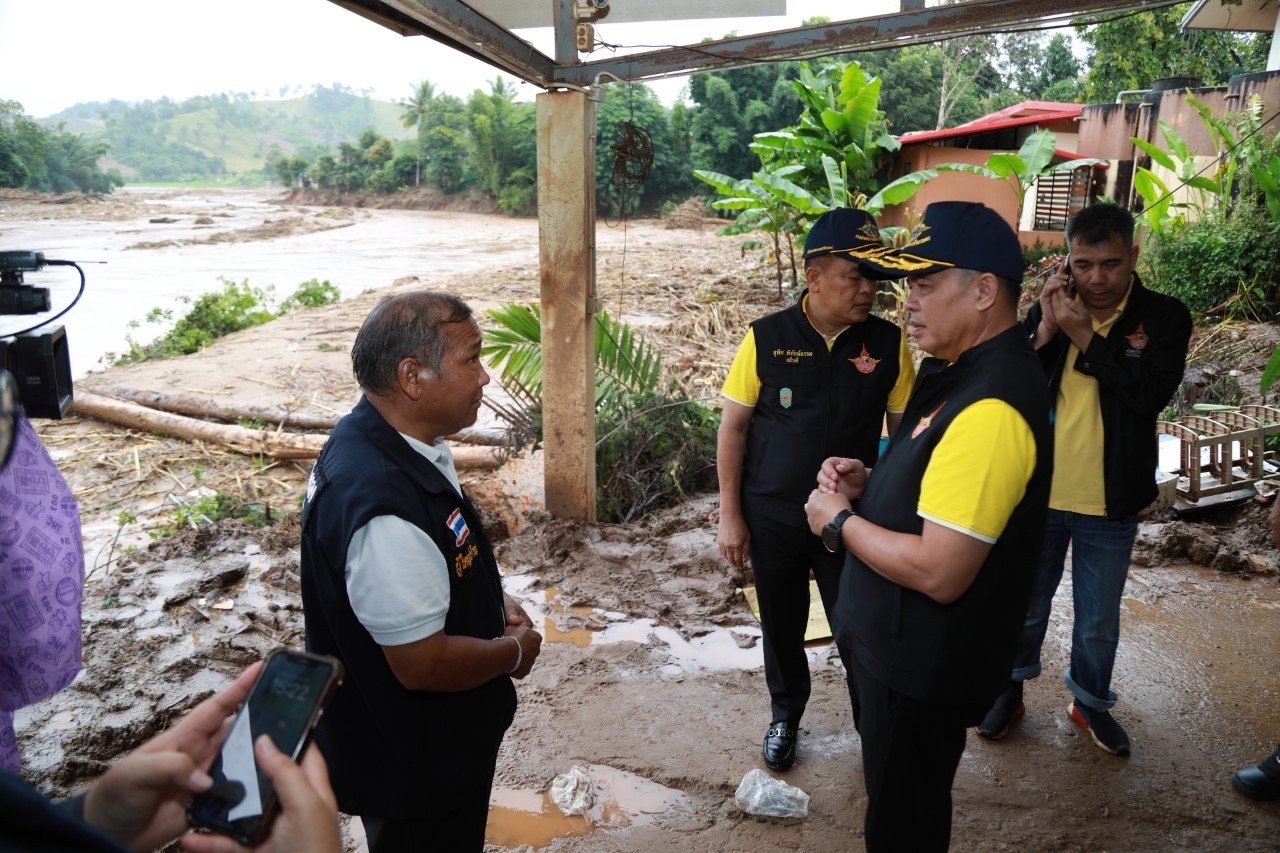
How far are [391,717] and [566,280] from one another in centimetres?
346

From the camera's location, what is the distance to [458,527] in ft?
5.78

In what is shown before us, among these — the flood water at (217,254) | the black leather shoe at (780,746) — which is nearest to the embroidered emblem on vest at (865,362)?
the black leather shoe at (780,746)

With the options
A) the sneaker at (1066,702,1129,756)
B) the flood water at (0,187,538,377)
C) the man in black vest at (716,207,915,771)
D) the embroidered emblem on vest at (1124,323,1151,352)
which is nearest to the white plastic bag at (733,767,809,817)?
the man in black vest at (716,207,915,771)

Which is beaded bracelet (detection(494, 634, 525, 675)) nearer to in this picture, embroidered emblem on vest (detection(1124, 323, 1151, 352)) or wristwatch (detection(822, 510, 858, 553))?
wristwatch (detection(822, 510, 858, 553))

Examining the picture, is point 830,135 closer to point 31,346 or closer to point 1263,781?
point 1263,781

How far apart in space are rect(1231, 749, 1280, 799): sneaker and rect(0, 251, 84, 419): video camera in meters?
3.87

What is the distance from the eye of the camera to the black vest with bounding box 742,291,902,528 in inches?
114

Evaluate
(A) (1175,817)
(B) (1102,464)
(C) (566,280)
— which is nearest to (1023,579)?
(B) (1102,464)

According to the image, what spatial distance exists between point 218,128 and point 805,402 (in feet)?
282

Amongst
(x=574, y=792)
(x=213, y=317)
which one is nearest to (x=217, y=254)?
(x=213, y=317)

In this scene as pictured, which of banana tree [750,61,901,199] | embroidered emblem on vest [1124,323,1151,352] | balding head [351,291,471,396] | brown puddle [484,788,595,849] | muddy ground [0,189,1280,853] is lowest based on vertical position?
brown puddle [484,788,595,849]

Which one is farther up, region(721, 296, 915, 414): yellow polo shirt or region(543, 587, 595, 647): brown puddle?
region(721, 296, 915, 414): yellow polo shirt

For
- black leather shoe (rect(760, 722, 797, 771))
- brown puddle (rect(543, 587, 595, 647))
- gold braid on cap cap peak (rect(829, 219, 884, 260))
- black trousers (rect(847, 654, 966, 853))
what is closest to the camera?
black trousers (rect(847, 654, 966, 853))

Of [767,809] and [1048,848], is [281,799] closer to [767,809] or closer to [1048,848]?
[767,809]
